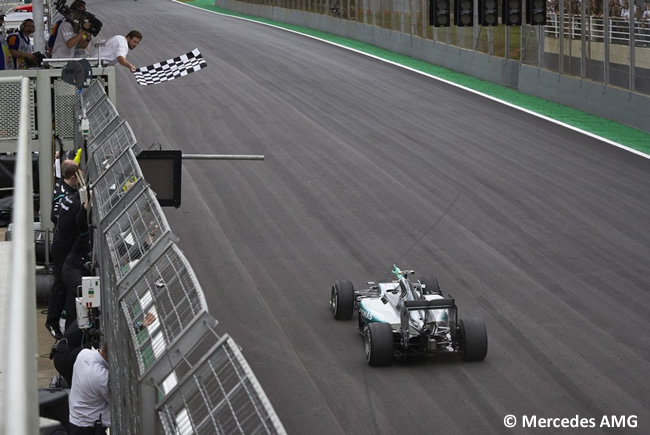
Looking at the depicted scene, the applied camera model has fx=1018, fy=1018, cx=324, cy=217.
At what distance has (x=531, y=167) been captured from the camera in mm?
17797

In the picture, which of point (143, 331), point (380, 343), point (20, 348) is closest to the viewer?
point (20, 348)

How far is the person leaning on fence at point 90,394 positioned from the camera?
6.59m

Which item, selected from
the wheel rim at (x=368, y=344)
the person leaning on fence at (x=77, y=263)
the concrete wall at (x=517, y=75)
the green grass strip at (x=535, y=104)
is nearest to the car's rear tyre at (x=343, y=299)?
the wheel rim at (x=368, y=344)

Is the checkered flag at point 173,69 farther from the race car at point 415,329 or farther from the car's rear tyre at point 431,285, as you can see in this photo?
the race car at point 415,329

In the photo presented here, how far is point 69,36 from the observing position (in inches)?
595

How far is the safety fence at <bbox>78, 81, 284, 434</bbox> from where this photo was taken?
2.98 meters

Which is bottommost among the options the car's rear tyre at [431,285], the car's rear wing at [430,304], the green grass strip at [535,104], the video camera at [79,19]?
the car's rear tyre at [431,285]

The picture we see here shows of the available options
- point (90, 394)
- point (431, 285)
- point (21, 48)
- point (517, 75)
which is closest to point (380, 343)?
point (431, 285)

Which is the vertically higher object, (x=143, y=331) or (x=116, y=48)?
(x=116, y=48)

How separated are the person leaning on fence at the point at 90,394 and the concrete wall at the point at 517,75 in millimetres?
16326

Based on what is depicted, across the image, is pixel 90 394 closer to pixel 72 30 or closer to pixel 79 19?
pixel 79 19

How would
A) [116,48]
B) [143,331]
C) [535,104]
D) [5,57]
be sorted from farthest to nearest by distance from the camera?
[535,104], [5,57], [116,48], [143,331]

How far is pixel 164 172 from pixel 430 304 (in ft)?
9.00

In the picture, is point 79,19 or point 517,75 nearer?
point 79,19
